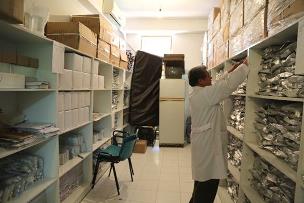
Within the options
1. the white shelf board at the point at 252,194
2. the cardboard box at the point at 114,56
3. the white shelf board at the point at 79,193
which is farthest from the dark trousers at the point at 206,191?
the cardboard box at the point at 114,56

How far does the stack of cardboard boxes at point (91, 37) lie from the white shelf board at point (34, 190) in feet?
4.56

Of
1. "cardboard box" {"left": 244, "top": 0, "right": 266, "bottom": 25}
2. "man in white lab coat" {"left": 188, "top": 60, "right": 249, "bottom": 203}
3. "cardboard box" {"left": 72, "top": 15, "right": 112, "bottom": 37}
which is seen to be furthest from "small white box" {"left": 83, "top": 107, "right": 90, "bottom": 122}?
"cardboard box" {"left": 244, "top": 0, "right": 266, "bottom": 25}

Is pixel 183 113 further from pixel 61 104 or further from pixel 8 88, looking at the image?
pixel 8 88

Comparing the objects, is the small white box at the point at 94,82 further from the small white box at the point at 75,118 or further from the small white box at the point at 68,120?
the small white box at the point at 68,120

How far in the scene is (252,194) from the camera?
2115 mm

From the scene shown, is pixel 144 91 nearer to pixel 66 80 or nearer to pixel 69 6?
pixel 69 6

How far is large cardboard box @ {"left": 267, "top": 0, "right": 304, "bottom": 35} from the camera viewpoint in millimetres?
1453

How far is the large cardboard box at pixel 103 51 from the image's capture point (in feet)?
11.5

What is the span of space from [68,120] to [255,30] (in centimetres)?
194

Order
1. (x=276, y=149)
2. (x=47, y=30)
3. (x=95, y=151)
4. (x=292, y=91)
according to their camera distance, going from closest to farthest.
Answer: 1. (x=292, y=91)
2. (x=276, y=149)
3. (x=47, y=30)
4. (x=95, y=151)

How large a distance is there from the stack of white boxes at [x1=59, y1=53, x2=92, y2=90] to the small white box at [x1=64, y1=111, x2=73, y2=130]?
26 centimetres

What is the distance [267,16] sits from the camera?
188 cm

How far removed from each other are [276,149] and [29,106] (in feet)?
6.83

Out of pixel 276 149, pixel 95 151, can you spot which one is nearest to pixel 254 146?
pixel 276 149
